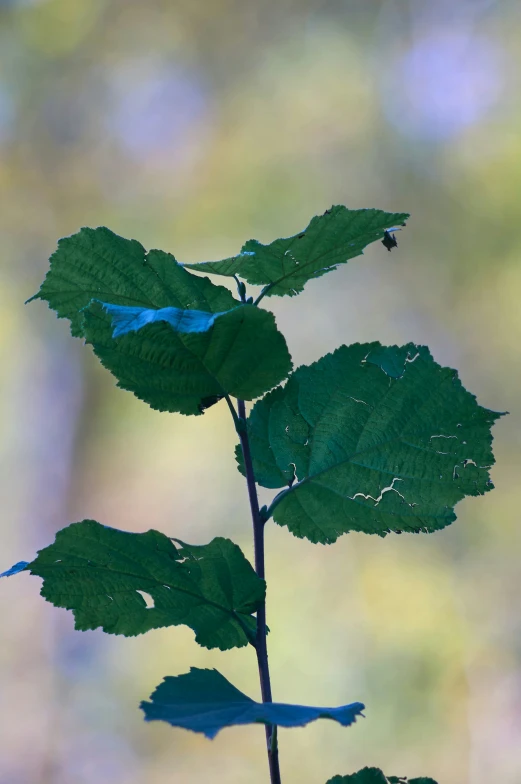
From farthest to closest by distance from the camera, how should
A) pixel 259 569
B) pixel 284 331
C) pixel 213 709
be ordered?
pixel 284 331 → pixel 259 569 → pixel 213 709

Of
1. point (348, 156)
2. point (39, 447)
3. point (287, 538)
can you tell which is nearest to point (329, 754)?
point (287, 538)

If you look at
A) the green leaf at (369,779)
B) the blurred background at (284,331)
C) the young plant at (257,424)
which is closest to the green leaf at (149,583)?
the young plant at (257,424)

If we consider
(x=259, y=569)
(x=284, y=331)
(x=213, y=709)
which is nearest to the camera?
(x=213, y=709)

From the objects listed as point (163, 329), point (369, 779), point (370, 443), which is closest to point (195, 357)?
point (163, 329)

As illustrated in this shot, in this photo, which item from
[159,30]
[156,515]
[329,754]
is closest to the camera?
[329,754]

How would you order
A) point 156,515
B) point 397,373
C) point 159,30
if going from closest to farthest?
point 397,373 → point 156,515 → point 159,30

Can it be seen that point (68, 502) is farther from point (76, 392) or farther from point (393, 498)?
point (393, 498)

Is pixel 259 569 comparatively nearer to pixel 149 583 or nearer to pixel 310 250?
pixel 149 583
